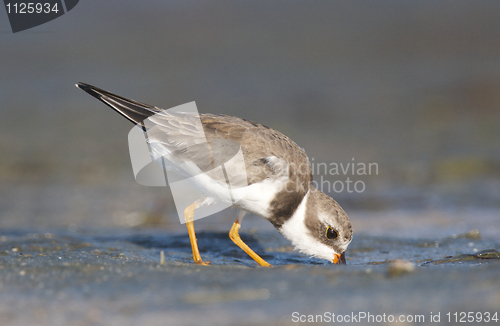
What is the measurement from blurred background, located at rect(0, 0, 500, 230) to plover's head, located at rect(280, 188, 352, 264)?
1.90 metres

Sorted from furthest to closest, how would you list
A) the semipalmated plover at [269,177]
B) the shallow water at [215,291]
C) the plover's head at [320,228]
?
the plover's head at [320,228] → the semipalmated plover at [269,177] → the shallow water at [215,291]

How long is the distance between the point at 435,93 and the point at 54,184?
32.3ft

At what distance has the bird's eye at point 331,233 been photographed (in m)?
5.63

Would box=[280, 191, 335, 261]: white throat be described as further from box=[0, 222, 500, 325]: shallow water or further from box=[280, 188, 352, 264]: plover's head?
box=[0, 222, 500, 325]: shallow water

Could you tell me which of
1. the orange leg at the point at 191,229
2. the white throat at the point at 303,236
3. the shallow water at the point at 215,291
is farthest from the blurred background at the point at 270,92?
the shallow water at the point at 215,291

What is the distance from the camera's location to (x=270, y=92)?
45.7 ft

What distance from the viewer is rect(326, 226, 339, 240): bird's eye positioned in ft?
18.5

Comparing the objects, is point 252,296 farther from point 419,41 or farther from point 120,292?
point 419,41

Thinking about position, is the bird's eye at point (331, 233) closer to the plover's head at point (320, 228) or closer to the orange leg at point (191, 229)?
the plover's head at point (320, 228)

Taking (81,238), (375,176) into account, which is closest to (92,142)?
(81,238)

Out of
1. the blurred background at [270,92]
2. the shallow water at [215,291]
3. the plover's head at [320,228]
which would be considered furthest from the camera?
the blurred background at [270,92]

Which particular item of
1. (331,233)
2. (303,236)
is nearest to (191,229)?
(303,236)

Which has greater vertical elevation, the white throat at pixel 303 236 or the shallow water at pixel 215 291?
the shallow water at pixel 215 291

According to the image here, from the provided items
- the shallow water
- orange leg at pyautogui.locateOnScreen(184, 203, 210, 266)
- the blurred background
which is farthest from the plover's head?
the blurred background
